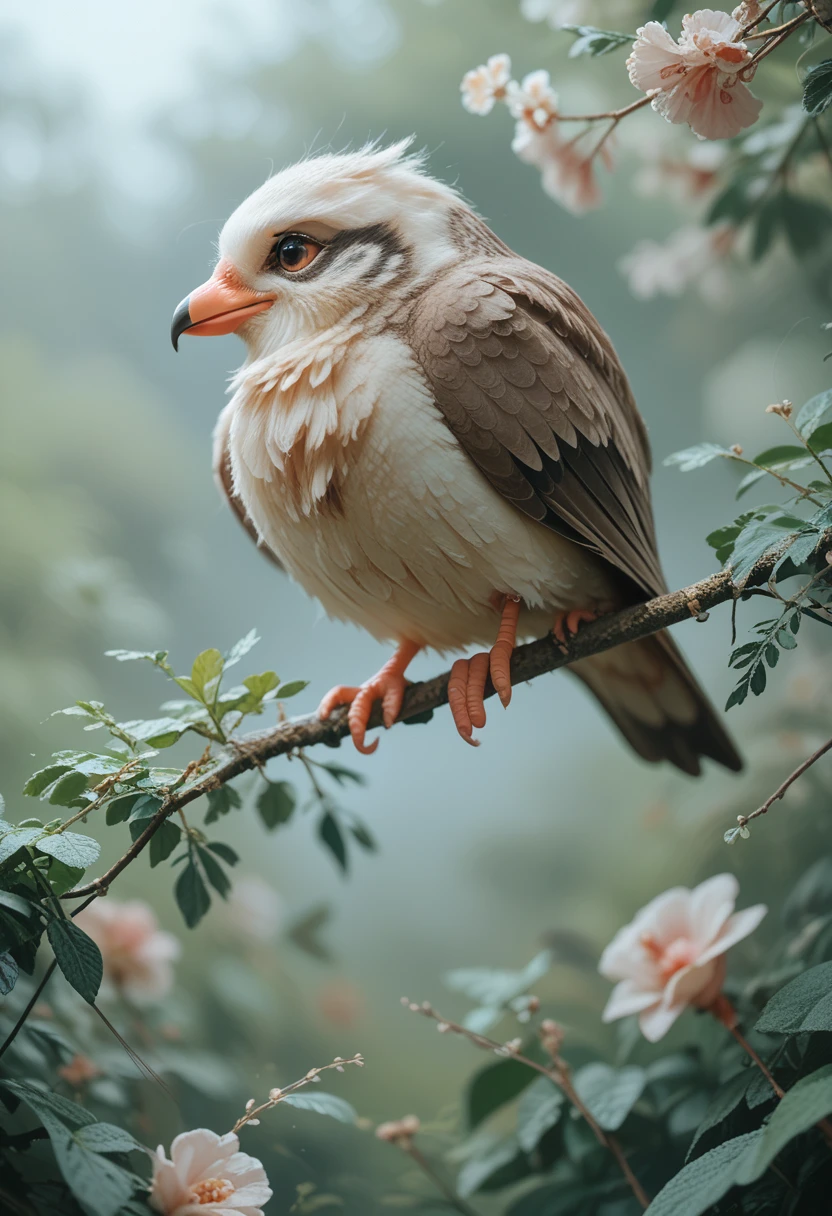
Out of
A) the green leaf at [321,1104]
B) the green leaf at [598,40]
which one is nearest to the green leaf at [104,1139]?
the green leaf at [321,1104]

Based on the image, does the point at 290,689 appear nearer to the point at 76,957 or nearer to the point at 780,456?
the point at 76,957

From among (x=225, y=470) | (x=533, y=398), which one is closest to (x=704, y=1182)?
(x=533, y=398)

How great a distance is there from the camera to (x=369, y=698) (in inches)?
39.7

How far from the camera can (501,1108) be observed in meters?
1.16

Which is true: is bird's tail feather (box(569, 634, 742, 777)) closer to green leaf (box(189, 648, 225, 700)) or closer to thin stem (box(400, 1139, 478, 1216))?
green leaf (box(189, 648, 225, 700))

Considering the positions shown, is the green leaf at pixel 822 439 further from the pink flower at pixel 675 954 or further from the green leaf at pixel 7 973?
the green leaf at pixel 7 973

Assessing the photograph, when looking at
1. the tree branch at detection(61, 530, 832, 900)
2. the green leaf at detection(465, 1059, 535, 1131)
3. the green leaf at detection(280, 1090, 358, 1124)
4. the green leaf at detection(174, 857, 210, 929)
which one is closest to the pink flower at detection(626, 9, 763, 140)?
the tree branch at detection(61, 530, 832, 900)

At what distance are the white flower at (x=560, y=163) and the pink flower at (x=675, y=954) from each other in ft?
2.93

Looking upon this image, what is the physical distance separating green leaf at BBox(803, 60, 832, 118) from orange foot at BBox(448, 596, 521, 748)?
0.51 m

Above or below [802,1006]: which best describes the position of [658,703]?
above

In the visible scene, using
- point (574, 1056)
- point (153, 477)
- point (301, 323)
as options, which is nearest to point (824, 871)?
point (574, 1056)

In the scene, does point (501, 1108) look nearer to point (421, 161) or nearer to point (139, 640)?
point (139, 640)

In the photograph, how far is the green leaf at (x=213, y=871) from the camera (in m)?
0.94

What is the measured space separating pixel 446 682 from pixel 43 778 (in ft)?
1.34
